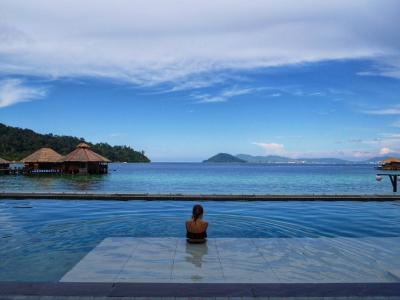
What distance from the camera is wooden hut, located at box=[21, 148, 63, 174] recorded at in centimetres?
5622

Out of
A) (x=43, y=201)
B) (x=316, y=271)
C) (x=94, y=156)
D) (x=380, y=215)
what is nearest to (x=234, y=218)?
(x=380, y=215)

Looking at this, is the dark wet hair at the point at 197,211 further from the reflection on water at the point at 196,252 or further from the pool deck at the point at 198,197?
the pool deck at the point at 198,197

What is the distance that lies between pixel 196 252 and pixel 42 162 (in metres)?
53.8

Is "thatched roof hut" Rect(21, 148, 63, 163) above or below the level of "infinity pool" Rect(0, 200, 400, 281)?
above

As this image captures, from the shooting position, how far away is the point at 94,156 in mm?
56812

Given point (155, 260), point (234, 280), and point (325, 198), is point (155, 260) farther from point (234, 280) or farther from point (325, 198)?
point (325, 198)

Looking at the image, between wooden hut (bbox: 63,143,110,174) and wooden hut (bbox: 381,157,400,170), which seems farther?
wooden hut (bbox: 381,157,400,170)

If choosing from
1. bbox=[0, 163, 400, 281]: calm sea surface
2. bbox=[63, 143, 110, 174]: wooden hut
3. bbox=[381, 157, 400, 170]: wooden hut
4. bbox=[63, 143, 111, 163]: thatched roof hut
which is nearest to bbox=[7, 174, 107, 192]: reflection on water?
bbox=[63, 143, 111, 163]: thatched roof hut

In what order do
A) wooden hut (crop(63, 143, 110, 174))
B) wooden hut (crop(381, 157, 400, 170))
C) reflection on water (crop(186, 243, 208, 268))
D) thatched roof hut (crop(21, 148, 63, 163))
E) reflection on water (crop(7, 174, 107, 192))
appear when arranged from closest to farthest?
reflection on water (crop(186, 243, 208, 268)), reflection on water (crop(7, 174, 107, 192)), wooden hut (crop(63, 143, 110, 174)), thatched roof hut (crop(21, 148, 63, 163)), wooden hut (crop(381, 157, 400, 170))

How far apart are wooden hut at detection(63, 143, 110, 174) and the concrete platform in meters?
48.3

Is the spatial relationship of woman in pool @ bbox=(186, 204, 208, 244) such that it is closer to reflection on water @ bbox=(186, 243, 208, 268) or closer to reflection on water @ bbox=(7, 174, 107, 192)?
reflection on water @ bbox=(186, 243, 208, 268)

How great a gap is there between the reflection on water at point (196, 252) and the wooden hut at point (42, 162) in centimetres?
5159

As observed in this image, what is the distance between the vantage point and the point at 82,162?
56.2 m

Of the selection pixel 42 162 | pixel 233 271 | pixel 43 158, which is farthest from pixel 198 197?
pixel 42 162
